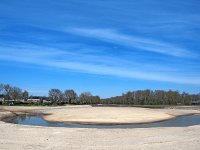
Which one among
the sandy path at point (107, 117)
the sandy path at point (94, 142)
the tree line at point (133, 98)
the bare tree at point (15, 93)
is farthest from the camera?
the tree line at point (133, 98)

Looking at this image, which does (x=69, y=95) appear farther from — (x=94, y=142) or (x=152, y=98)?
(x=94, y=142)

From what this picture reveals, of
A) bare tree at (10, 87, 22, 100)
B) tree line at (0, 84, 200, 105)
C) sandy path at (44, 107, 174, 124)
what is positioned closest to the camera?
sandy path at (44, 107, 174, 124)

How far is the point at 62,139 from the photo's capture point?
2200 cm

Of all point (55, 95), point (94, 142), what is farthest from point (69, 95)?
point (94, 142)

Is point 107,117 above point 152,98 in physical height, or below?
below

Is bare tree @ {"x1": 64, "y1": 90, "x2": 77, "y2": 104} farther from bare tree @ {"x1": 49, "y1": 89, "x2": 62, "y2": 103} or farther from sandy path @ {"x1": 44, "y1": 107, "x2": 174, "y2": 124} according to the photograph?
sandy path @ {"x1": 44, "y1": 107, "x2": 174, "y2": 124}

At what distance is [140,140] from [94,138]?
3016mm

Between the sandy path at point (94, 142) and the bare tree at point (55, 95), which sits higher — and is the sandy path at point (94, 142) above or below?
below

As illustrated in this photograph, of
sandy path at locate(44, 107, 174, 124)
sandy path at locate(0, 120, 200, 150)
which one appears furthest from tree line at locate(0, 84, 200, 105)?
sandy path at locate(0, 120, 200, 150)

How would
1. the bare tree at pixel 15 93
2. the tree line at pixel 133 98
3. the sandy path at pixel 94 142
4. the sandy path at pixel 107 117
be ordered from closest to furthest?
the sandy path at pixel 94 142 < the sandy path at pixel 107 117 < the bare tree at pixel 15 93 < the tree line at pixel 133 98

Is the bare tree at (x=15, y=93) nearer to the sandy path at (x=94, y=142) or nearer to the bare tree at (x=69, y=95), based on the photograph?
the bare tree at (x=69, y=95)

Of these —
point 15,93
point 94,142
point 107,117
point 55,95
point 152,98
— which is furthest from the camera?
point 152,98

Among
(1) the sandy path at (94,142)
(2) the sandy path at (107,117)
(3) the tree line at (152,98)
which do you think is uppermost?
(3) the tree line at (152,98)

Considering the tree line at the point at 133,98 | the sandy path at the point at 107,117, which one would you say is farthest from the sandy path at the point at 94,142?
the tree line at the point at 133,98
